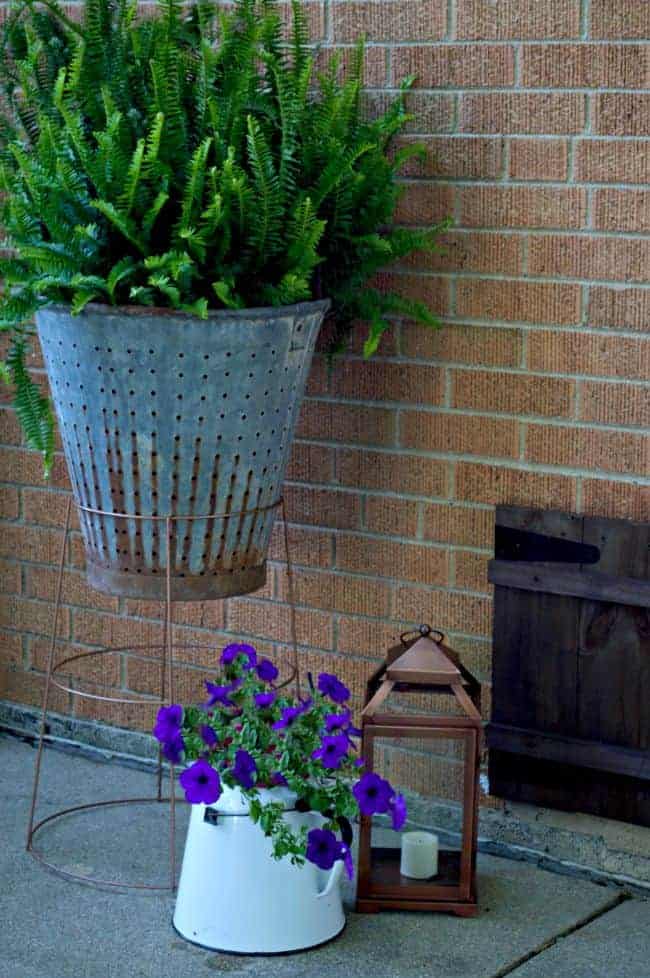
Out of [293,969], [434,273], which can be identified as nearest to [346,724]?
[293,969]

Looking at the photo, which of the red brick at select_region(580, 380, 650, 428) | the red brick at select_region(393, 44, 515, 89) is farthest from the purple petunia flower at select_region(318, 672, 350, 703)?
the red brick at select_region(393, 44, 515, 89)

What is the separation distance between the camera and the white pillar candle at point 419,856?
2.69m

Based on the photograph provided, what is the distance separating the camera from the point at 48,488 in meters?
3.46

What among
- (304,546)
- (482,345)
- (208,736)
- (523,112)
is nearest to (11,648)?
(304,546)

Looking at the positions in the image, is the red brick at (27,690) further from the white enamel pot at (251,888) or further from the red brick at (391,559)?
the white enamel pot at (251,888)

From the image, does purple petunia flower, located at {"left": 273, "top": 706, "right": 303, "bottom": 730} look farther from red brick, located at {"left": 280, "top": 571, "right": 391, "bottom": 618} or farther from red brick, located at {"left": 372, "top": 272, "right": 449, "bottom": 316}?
red brick, located at {"left": 372, "top": 272, "right": 449, "bottom": 316}

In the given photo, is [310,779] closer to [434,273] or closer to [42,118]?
[434,273]

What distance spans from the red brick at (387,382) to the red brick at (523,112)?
0.48 m

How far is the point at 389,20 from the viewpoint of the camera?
288 centimetres

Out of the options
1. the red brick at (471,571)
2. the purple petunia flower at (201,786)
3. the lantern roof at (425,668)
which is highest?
the red brick at (471,571)

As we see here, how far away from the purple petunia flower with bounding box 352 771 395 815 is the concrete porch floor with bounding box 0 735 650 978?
10.0 inches

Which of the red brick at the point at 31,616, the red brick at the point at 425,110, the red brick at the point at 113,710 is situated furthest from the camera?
the red brick at the point at 31,616

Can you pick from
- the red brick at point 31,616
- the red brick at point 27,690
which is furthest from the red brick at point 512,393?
the red brick at point 27,690

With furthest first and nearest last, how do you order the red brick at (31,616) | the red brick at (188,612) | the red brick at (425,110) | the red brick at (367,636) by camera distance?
the red brick at (31,616), the red brick at (188,612), the red brick at (367,636), the red brick at (425,110)
